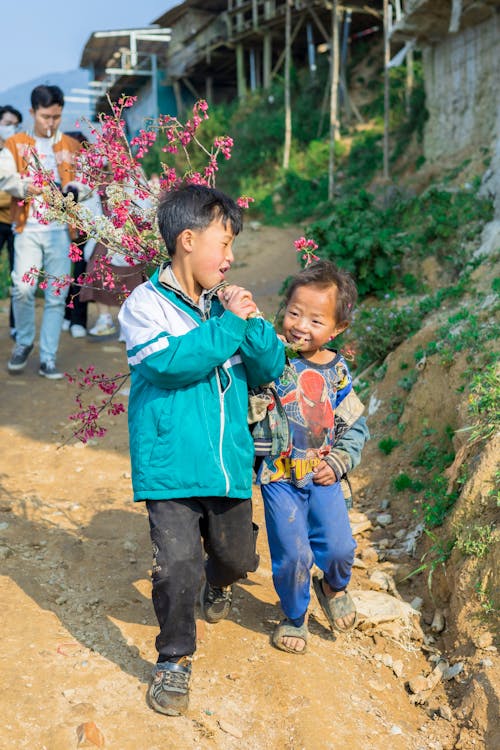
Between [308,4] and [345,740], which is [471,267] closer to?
[345,740]

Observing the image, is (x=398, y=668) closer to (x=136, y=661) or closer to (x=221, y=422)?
(x=136, y=661)

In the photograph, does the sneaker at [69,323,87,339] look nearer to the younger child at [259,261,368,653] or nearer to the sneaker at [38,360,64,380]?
the sneaker at [38,360,64,380]

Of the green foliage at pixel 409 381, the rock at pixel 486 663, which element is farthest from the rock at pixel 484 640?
the green foliage at pixel 409 381

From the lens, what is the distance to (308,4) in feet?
57.4

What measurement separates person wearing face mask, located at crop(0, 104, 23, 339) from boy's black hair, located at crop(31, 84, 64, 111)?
3.53 ft

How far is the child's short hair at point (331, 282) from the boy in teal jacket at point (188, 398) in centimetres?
34

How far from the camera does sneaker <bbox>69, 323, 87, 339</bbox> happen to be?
802 cm

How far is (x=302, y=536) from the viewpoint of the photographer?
9.32 feet

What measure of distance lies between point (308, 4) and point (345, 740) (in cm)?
1811

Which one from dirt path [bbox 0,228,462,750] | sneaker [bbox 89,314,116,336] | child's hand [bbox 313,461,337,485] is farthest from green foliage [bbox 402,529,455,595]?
sneaker [bbox 89,314,116,336]

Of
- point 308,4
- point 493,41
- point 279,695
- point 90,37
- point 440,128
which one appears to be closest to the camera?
point 279,695

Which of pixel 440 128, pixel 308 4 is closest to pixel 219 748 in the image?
pixel 440 128

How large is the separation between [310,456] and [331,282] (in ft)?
2.25

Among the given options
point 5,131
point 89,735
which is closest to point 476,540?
point 89,735
